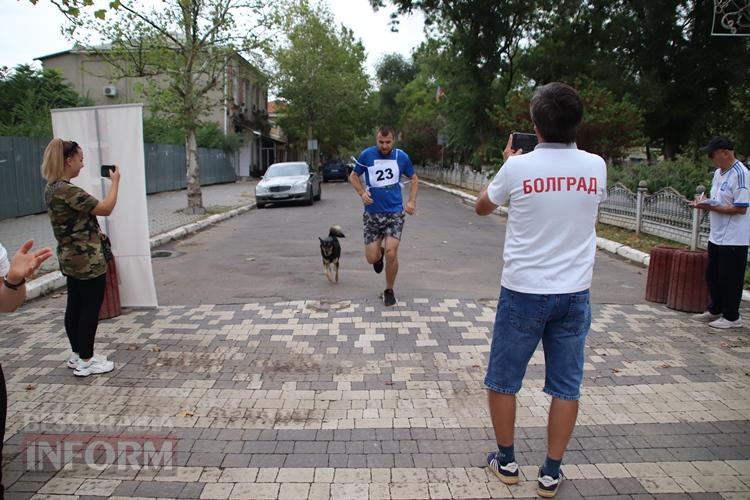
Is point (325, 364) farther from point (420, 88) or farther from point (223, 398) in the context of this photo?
point (420, 88)

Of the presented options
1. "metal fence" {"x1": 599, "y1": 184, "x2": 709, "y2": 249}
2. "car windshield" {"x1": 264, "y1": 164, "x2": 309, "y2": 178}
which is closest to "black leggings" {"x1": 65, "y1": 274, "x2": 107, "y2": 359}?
"metal fence" {"x1": 599, "y1": 184, "x2": 709, "y2": 249}

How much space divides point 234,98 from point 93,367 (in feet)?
103

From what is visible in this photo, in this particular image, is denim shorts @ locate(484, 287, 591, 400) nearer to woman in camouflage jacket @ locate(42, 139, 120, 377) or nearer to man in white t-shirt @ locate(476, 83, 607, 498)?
man in white t-shirt @ locate(476, 83, 607, 498)

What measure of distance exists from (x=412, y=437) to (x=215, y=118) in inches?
1358

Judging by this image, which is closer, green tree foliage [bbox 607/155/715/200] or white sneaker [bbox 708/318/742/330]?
white sneaker [bbox 708/318/742/330]

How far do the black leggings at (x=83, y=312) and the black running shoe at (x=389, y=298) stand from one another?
3.02m

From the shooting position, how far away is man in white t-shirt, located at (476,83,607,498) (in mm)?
2803

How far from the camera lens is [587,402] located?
413 centimetres

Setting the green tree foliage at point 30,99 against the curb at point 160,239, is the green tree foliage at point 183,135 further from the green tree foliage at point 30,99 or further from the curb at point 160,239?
the curb at point 160,239

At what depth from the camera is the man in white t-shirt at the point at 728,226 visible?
545 cm

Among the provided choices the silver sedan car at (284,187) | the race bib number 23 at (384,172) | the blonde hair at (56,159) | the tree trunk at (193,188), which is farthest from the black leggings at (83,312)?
the silver sedan car at (284,187)

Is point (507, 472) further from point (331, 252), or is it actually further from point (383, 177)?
point (331, 252)

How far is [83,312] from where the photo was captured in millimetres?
4465

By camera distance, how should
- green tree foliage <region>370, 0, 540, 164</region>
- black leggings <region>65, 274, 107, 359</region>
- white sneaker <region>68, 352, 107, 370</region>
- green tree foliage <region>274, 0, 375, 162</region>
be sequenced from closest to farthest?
black leggings <region>65, 274, 107, 359</region>, white sneaker <region>68, 352, 107, 370</region>, green tree foliage <region>370, 0, 540, 164</region>, green tree foliage <region>274, 0, 375, 162</region>
